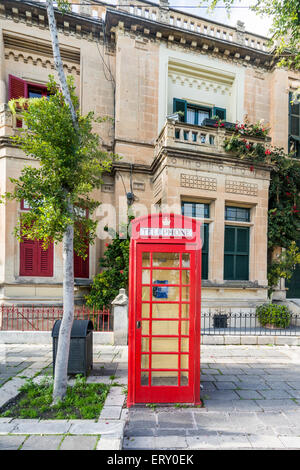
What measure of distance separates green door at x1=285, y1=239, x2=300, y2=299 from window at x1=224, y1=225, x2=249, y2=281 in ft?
9.20

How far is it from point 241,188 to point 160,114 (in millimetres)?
4581

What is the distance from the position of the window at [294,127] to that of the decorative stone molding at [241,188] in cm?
400

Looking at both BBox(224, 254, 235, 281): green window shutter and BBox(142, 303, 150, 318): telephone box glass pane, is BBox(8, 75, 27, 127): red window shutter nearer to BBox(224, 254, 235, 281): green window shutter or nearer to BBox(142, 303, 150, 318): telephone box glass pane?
BBox(142, 303, 150, 318): telephone box glass pane

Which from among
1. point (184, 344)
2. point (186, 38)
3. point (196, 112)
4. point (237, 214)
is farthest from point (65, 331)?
point (186, 38)

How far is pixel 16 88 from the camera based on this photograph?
32.6 feet

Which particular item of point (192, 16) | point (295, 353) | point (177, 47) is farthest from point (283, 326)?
point (192, 16)

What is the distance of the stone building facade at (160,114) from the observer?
912cm

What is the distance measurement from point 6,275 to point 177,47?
11.3 meters

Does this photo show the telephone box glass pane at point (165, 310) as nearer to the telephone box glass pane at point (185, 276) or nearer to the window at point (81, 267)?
the telephone box glass pane at point (185, 276)

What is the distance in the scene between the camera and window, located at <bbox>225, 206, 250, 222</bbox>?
994 cm

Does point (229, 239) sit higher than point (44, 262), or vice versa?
point (229, 239)

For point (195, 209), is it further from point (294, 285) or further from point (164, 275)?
point (294, 285)

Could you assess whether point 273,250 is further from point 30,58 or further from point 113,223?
point 30,58

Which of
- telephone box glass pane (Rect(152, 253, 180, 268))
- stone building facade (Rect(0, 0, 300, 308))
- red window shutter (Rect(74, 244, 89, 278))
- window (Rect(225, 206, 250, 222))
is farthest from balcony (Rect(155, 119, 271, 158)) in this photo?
telephone box glass pane (Rect(152, 253, 180, 268))
